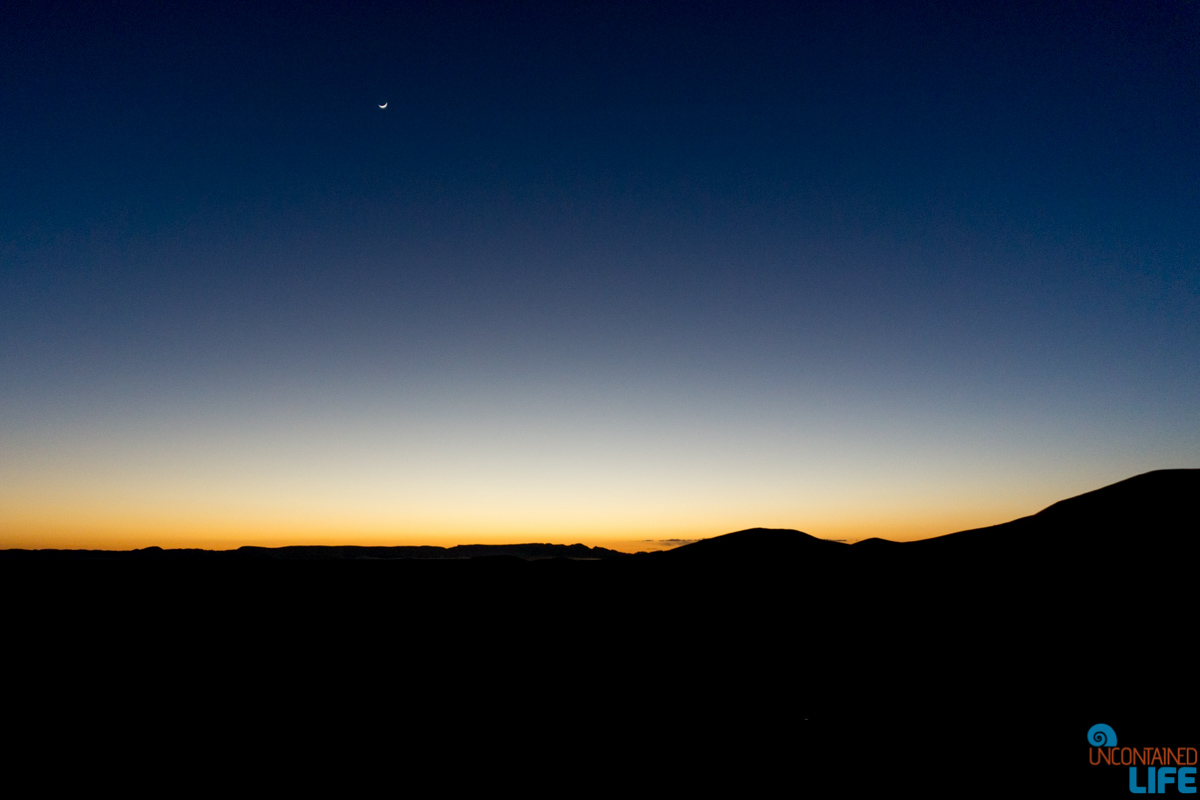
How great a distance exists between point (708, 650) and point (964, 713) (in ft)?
21.0

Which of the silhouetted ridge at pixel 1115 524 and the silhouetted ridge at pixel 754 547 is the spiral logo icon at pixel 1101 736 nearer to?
the silhouetted ridge at pixel 1115 524

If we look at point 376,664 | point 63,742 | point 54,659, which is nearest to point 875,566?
point 376,664

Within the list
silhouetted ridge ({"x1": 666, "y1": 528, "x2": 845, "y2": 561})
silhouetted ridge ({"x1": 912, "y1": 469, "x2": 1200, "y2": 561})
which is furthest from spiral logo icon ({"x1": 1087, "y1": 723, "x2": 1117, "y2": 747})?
silhouetted ridge ({"x1": 666, "y1": 528, "x2": 845, "y2": 561})

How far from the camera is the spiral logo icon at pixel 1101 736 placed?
9.22 meters

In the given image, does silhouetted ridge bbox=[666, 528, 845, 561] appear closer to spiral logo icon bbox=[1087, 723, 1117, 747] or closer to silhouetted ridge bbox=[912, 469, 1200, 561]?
silhouetted ridge bbox=[912, 469, 1200, 561]

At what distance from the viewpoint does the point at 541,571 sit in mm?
37688

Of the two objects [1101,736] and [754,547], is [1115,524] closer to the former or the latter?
[1101,736]

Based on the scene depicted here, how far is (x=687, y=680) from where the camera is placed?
13.2 metres

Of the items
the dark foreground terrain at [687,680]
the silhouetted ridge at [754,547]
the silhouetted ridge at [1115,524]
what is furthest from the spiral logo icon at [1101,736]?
the silhouetted ridge at [754,547]

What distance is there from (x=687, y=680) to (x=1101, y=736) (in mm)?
7181

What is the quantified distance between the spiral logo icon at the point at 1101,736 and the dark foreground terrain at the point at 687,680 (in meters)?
0.22

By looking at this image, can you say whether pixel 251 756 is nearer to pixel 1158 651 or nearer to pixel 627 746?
pixel 627 746

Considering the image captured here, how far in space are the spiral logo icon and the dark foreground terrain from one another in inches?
8.8

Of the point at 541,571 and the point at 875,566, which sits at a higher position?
the point at 875,566
